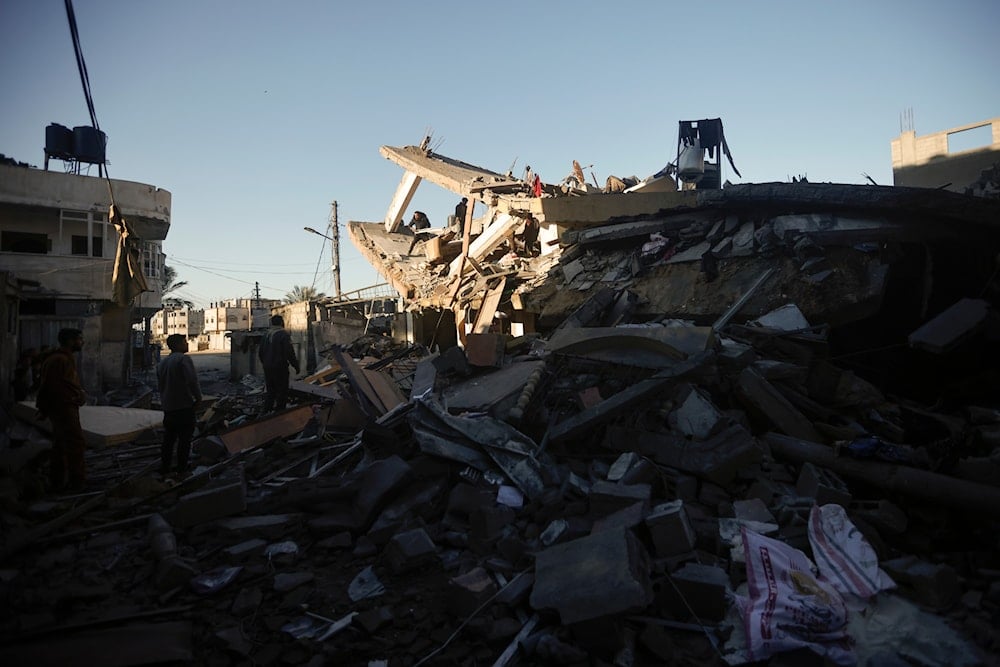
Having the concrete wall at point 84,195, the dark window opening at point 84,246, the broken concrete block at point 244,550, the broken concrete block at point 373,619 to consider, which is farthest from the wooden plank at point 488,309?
the dark window opening at point 84,246

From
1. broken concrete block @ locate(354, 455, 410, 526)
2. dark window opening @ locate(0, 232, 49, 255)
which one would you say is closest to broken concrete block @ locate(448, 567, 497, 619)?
broken concrete block @ locate(354, 455, 410, 526)

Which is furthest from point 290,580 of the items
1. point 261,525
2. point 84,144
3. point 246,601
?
point 84,144

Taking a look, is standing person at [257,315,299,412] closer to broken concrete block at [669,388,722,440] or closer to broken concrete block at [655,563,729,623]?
broken concrete block at [669,388,722,440]

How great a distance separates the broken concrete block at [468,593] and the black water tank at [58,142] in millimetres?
19586

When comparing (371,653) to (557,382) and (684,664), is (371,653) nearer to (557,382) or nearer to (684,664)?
(684,664)

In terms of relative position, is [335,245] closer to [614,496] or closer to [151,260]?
[151,260]

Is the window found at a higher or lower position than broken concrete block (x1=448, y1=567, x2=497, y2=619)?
→ higher

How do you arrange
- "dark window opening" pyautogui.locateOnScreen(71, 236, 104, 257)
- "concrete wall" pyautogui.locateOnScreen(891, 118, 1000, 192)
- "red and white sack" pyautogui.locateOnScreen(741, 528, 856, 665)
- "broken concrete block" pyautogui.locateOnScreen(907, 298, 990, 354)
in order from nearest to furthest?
"red and white sack" pyautogui.locateOnScreen(741, 528, 856, 665) → "broken concrete block" pyautogui.locateOnScreen(907, 298, 990, 354) → "dark window opening" pyautogui.locateOnScreen(71, 236, 104, 257) → "concrete wall" pyautogui.locateOnScreen(891, 118, 1000, 192)

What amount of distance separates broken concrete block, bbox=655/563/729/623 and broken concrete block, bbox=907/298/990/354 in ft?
12.4

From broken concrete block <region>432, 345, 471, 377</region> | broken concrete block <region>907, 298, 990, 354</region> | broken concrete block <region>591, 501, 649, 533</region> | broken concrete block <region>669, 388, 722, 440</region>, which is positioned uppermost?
broken concrete block <region>907, 298, 990, 354</region>

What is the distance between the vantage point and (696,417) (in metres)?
4.45

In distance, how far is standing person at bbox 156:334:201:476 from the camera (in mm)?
5648

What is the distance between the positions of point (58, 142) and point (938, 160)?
1108 inches

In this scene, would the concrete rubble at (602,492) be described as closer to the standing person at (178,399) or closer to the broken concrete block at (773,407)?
the broken concrete block at (773,407)
